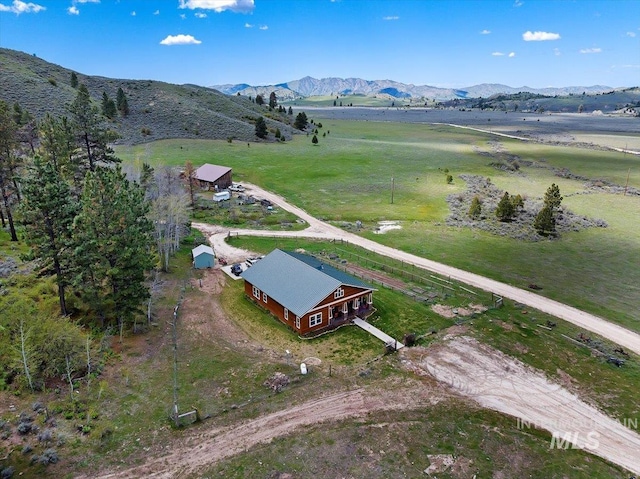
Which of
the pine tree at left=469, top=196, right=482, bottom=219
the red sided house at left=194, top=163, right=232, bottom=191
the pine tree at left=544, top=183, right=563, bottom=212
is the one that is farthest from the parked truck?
the pine tree at left=544, top=183, right=563, bottom=212

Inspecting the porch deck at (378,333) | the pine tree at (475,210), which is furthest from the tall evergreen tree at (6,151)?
the pine tree at (475,210)

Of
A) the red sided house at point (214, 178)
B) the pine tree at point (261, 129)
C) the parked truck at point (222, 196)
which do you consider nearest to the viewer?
the parked truck at point (222, 196)

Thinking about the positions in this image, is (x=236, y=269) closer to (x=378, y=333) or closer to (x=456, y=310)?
(x=378, y=333)

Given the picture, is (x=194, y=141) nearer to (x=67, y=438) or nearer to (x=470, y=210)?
(x=470, y=210)

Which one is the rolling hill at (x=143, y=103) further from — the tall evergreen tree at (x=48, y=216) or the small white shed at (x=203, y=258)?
the tall evergreen tree at (x=48, y=216)

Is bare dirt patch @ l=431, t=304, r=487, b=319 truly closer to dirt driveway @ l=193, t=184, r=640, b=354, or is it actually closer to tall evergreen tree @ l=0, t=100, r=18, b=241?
dirt driveway @ l=193, t=184, r=640, b=354

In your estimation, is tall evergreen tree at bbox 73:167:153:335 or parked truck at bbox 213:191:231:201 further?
parked truck at bbox 213:191:231:201
